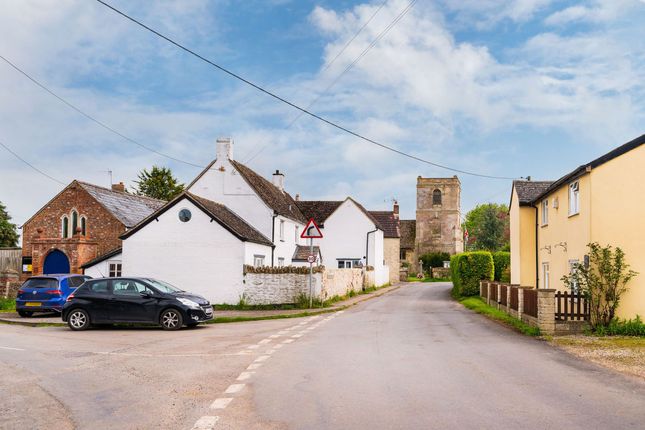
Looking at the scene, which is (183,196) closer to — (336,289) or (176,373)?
(336,289)

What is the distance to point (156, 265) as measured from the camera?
1130 inches

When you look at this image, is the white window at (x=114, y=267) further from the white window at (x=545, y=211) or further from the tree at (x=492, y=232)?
the tree at (x=492, y=232)

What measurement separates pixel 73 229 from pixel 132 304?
21921mm

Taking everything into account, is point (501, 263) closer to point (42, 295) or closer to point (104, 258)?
point (104, 258)

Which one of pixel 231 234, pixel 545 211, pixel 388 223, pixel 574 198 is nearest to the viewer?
pixel 574 198

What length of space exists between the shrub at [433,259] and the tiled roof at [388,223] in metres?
24.0

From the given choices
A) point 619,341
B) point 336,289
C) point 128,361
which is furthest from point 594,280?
point 336,289

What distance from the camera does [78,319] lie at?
62.9ft

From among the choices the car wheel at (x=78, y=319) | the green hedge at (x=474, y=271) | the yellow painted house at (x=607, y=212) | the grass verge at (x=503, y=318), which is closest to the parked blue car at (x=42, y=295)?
the car wheel at (x=78, y=319)

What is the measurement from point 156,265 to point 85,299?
31.4ft

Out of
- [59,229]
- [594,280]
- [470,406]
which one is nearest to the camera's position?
[470,406]

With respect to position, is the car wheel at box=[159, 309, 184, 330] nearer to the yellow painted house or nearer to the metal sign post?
the metal sign post

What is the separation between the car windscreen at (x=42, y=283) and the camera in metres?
24.2

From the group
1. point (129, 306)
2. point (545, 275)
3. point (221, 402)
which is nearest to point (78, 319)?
point (129, 306)
